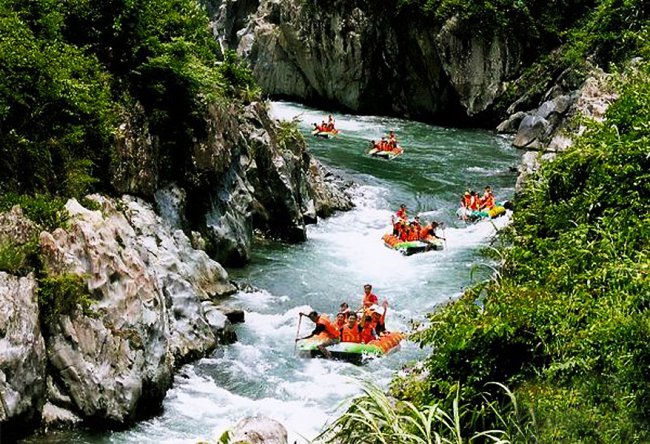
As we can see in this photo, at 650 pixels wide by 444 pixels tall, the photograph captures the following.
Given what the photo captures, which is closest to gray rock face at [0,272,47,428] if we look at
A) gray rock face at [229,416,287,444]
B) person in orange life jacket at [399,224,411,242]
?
gray rock face at [229,416,287,444]

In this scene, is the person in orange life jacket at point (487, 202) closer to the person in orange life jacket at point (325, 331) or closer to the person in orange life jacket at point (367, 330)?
the person in orange life jacket at point (367, 330)

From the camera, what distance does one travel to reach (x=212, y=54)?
51.1ft

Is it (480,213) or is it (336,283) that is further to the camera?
(480,213)

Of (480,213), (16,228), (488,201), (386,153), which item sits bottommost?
(480,213)

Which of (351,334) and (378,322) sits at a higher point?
(378,322)

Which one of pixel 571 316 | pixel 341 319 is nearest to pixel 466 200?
pixel 341 319

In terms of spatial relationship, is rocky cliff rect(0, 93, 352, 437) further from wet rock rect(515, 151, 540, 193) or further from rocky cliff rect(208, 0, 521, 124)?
rocky cliff rect(208, 0, 521, 124)

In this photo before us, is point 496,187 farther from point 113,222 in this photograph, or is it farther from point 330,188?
point 113,222

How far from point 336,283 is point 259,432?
9.83 m

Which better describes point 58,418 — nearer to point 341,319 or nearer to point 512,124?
point 341,319

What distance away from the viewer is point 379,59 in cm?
3491

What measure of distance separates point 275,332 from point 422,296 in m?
3.50

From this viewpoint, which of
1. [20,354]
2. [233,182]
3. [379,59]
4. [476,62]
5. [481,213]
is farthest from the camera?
[379,59]

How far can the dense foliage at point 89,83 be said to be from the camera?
944 cm
